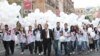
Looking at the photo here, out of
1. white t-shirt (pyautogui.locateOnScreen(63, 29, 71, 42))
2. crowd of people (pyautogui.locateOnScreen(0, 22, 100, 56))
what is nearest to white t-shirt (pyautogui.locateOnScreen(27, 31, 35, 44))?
crowd of people (pyautogui.locateOnScreen(0, 22, 100, 56))

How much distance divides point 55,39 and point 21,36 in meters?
3.29

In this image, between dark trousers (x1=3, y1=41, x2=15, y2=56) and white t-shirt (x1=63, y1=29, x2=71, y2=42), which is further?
white t-shirt (x1=63, y1=29, x2=71, y2=42)

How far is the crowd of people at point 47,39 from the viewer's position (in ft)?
73.9

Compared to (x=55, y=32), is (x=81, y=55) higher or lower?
lower

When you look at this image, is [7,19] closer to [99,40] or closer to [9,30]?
[99,40]

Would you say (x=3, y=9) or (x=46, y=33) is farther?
(x=3, y=9)

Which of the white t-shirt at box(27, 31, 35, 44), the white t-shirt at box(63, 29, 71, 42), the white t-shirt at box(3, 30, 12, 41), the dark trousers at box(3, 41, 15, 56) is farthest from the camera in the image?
the white t-shirt at box(27, 31, 35, 44)

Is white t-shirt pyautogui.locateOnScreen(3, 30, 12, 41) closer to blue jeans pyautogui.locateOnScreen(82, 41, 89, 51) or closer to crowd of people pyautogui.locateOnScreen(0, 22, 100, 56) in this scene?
crowd of people pyautogui.locateOnScreen(0, 22, 100, 56)

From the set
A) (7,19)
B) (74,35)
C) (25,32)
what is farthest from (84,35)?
(7,19)

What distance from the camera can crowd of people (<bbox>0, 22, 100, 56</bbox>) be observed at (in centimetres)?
2252

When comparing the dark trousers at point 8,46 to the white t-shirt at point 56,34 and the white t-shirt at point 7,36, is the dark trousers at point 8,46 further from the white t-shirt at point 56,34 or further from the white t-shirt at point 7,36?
the white t-shirt at point 56,34

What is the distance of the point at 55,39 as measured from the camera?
873 inches

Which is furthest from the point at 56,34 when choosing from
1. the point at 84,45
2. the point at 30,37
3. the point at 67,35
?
the point at 84,45

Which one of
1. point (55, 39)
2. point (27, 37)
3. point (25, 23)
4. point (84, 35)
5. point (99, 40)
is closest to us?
point (55, 39)
